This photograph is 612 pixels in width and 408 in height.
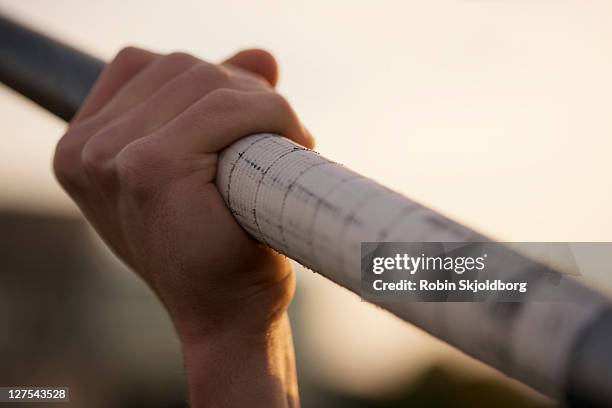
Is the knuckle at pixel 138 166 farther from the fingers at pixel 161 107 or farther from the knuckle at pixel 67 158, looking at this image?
the knuckle at pixel 67 158

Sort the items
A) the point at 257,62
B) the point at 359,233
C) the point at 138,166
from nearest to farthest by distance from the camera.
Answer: the point at 359,233
the point at 138,166
the point at 257,62

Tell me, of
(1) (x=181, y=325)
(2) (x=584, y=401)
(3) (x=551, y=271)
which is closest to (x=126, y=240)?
(1) (x=181, y=325)

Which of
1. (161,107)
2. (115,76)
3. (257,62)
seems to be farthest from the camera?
(257,62)

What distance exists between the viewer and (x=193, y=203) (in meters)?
2.35

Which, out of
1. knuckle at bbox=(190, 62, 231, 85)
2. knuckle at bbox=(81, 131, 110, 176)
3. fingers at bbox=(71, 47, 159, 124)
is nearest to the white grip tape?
knuckle at bbox=(190, 62, 231, 85)

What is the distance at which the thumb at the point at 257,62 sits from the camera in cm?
292

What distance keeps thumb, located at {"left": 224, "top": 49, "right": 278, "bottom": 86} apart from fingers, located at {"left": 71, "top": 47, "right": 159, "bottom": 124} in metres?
0.23

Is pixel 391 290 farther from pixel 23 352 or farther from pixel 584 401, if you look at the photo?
pixel 23 352

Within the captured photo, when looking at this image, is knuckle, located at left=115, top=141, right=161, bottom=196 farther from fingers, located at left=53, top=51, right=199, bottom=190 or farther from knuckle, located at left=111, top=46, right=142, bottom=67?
knuckle, located at left=111, top=46, right=142, bottom=67

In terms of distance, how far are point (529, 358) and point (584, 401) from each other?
0.13 m

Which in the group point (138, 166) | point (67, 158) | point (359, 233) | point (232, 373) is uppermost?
point (359, 233)

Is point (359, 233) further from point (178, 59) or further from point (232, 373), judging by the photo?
point (178, 59)

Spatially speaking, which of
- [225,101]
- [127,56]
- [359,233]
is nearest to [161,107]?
[225,101]

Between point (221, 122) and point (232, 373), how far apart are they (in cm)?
68
